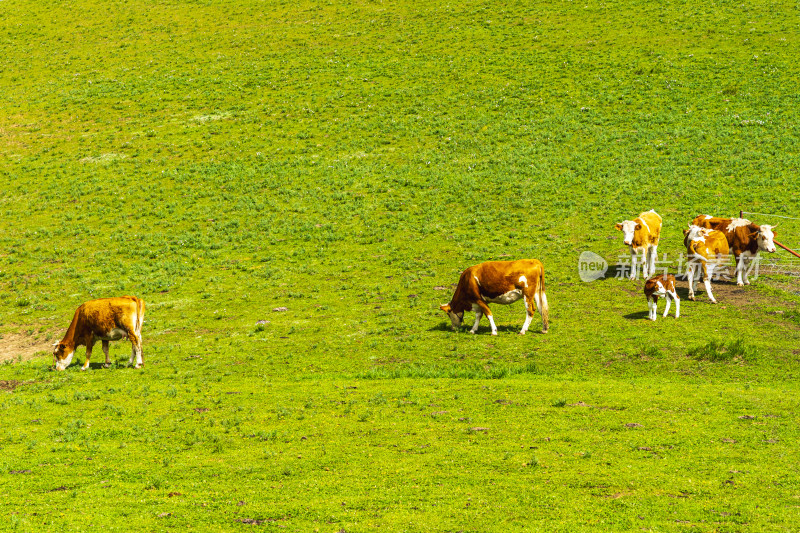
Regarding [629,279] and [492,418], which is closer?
[492,418]

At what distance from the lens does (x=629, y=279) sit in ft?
Answer: 103

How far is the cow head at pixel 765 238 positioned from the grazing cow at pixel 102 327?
24.9 meters

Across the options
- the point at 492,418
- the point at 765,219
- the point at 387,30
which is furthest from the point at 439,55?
the point at 492,418

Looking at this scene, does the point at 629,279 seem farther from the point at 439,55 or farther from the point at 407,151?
the point at 439,55

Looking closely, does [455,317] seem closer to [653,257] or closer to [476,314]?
[476,314]

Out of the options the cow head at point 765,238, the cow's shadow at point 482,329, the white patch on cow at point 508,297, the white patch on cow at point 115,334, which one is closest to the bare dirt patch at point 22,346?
the white patch on cow at point 115,334

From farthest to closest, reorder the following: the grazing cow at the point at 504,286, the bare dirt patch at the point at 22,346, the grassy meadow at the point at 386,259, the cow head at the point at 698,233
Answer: the cow head at the point at 698,233, the bare dirt patch at the point at 22,346, the grazing cow at the point at 504,286, the grassy meadow at the point at 386,259

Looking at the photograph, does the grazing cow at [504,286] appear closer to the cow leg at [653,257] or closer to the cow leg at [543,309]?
the cow leg at [543,309]

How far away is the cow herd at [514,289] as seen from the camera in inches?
918

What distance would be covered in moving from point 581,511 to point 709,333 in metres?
13.7

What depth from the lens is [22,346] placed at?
28156 millimetres

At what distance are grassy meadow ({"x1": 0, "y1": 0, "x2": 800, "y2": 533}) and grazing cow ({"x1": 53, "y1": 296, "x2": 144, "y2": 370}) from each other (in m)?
0.72

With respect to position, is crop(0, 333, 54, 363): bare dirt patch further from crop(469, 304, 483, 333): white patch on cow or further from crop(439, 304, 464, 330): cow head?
crop(469, 304, 483, 333): white patch on cow

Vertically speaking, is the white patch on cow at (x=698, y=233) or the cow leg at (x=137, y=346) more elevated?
the white patch on cow at (x=698, y=233)
